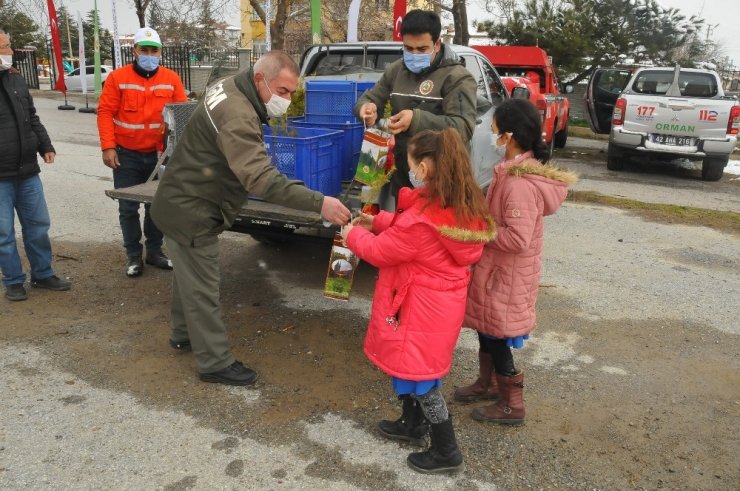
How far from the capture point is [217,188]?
3498 millimetres

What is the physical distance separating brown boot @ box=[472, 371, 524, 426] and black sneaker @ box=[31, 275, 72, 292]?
353cm

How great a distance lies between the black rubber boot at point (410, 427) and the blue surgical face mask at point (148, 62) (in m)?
3.61

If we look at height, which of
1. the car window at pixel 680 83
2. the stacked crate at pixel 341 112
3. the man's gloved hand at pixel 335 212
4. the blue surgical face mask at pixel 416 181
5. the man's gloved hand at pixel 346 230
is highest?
the car window at pixel 680 83

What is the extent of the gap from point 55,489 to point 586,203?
785 cm

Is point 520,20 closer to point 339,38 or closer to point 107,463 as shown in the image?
point 339,38

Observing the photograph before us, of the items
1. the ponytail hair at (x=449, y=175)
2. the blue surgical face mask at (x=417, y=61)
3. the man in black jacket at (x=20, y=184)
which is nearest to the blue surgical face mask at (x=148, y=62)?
the man in black jacket at (x=20, y=184)

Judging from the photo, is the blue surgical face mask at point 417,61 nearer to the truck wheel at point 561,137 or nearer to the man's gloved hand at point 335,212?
the man's gloved hand at point 335,212

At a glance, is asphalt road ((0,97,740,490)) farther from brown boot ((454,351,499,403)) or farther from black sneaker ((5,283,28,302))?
brown boot ((454,351,499,403))

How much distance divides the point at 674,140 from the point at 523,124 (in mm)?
9081

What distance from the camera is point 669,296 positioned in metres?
5.33

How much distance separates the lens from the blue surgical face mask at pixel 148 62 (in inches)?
201

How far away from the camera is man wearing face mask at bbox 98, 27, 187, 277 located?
5.09m

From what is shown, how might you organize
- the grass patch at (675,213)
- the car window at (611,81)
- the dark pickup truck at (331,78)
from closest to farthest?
the dark pickup truck at (331,78) → the grass patch at (675,213) → the car window at (611,81)

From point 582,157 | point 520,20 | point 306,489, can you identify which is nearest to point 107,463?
point 306,489
